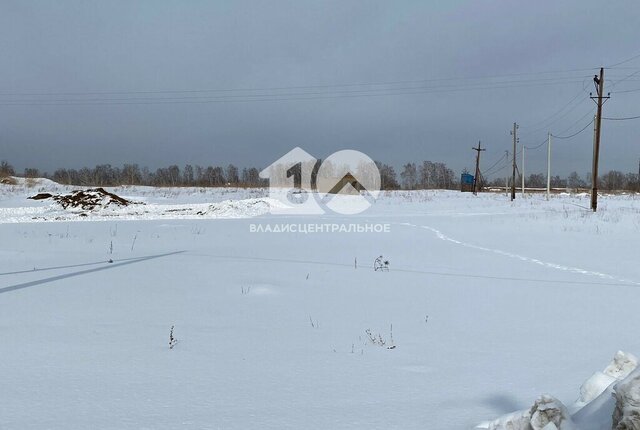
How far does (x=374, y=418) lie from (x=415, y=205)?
2933 centimetres

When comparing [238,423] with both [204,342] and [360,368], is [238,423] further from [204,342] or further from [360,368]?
[204,342]

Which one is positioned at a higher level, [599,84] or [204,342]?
[599,84]

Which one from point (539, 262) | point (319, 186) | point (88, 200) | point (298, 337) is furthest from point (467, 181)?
point (298, 337)

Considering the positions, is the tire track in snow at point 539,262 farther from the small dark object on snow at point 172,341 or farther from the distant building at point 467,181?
the distant building at point 467,181

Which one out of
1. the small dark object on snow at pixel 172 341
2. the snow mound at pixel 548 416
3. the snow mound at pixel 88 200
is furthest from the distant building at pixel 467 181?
the snow mound at pixel 548 416

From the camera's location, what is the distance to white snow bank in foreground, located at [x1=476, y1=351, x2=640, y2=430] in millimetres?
1450

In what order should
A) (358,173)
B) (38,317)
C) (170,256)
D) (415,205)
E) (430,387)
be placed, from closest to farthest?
(430,387), (38,317), (170,256), (415,205), (358,173)

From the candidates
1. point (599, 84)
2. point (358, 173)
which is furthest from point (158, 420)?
point (358, 173)

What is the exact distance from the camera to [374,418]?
2324mm

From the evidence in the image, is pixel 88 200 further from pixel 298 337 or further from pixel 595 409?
pixel 595 409

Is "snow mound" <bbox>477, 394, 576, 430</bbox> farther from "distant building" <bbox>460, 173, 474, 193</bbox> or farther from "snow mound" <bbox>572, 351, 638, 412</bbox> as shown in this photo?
"distant building" <bbox>460, 173, 474, 193</bbox>

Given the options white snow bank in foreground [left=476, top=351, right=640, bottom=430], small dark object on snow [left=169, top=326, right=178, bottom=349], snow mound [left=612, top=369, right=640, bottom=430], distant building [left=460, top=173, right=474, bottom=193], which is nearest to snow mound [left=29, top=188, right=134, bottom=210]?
small dark object on snow [left=169, top=326, right=178, bottom=349]

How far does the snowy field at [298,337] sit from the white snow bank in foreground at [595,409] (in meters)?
0.05

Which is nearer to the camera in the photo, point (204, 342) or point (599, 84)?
point (204, 342)
